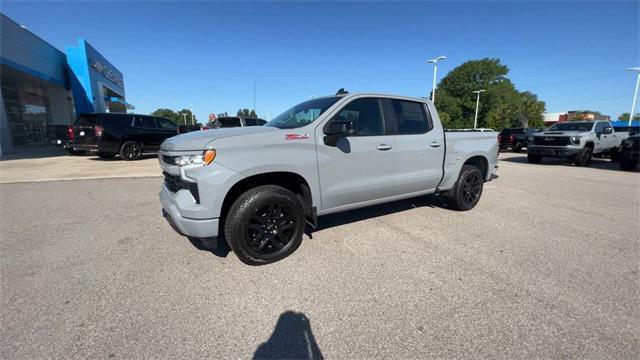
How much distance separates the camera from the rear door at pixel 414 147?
3916 millimetres

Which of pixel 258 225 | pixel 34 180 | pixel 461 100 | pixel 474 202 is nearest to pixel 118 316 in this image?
pixel 258 225

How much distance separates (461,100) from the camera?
2569 inches

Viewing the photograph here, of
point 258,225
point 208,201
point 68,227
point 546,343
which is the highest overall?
point 208,201

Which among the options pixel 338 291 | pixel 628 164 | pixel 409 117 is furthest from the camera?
pixel 628 164

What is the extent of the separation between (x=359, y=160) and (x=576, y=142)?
12.5 meters

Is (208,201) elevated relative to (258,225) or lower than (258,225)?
elevated

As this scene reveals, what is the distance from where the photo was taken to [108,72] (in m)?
26.2

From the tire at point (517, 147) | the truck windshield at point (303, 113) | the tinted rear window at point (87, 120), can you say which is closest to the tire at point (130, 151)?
the tinted rear window at point (87, 120)

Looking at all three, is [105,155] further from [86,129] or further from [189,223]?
[189,223]

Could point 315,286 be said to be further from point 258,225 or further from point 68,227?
point 68,227

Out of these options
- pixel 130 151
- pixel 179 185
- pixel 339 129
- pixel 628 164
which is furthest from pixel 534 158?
pixel 130 151

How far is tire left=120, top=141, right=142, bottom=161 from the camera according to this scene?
1100 cm

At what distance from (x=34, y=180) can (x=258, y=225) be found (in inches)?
322

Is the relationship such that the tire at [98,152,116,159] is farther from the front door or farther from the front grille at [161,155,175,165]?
the front door
